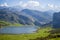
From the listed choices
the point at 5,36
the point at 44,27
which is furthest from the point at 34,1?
the point at 5,36

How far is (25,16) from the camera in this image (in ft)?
33.1

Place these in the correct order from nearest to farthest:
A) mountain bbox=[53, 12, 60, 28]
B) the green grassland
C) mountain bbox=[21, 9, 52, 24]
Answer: the green grassland, mountain bbox=[53, 12, 60, 28], mountain bbox=[21, 9, 52, 24]

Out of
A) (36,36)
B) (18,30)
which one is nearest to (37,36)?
(36,36)

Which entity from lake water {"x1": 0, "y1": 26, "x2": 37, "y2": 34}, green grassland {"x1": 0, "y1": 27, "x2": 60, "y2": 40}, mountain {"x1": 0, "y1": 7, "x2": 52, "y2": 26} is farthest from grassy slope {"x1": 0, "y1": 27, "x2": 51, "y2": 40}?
mountain {"x1": 0, "y1": 7, "x2": 52, "y2": 26}

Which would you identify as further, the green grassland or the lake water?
the lake water

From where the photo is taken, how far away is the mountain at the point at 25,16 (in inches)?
393

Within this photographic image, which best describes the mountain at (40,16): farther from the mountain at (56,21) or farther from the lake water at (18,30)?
the lake water at (18,30)

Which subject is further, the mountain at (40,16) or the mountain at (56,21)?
the mountain at (40,16)

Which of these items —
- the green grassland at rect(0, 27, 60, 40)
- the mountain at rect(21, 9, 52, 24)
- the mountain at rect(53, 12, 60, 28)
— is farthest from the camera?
the mountain at rect(21, 9, 52, 24)

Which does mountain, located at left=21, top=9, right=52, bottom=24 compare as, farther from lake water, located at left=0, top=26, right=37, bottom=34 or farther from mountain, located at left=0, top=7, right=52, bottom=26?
lake water, located at left=0, top=26, right=37, bottom=34

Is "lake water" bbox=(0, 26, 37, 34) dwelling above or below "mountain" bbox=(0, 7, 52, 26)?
below

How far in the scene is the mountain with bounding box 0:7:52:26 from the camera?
9.98 m

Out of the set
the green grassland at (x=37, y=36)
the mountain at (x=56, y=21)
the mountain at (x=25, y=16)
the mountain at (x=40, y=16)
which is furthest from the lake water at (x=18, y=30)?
the mountain at (x=56, y=21)

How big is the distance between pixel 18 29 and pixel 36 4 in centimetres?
175
